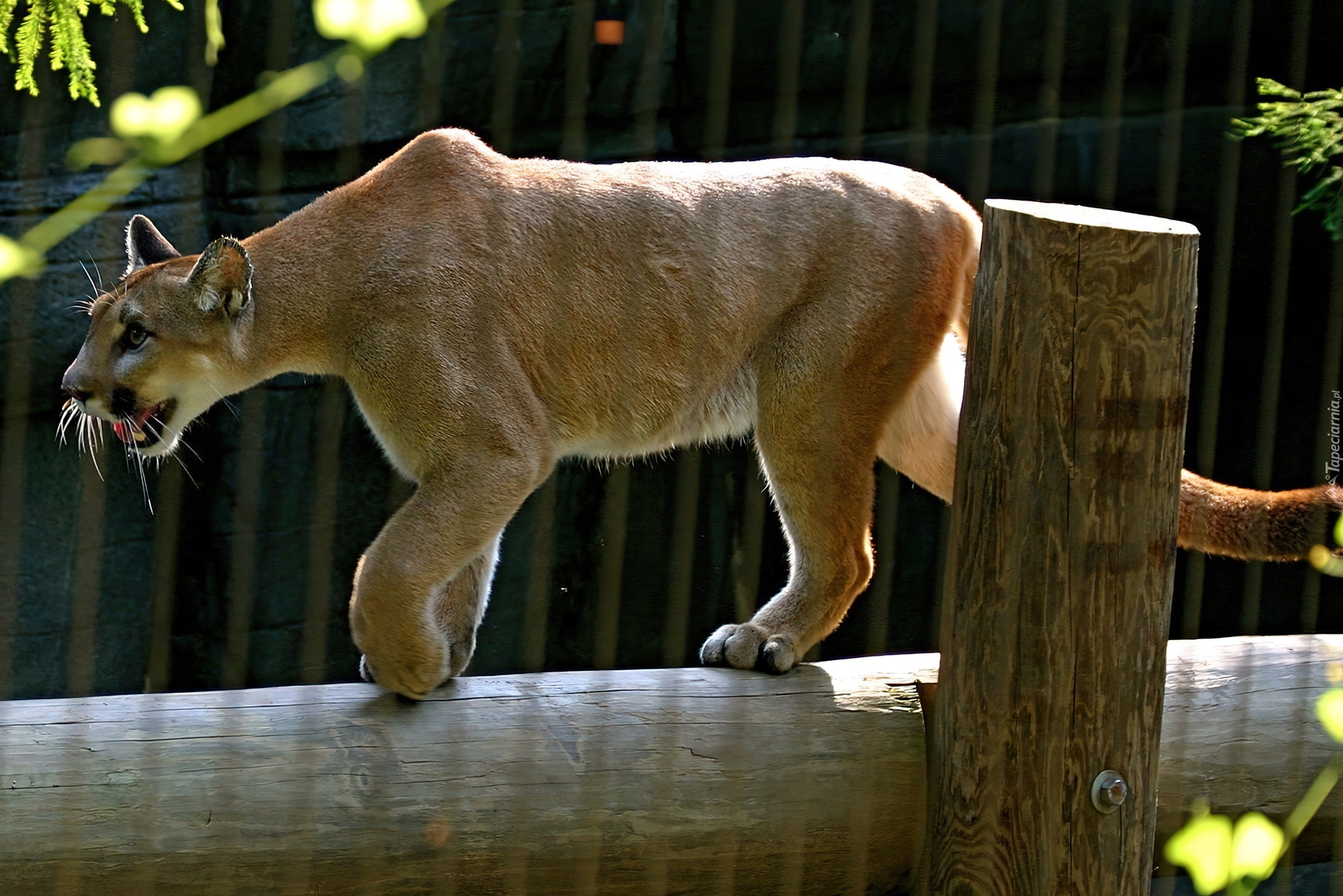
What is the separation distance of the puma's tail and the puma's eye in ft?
7.90

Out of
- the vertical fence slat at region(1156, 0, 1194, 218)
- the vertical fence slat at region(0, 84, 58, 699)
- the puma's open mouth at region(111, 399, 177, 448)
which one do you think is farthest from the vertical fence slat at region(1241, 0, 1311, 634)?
the vertical fence slat at region(0, 84, 58, 699)

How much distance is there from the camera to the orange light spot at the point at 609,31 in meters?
6.67

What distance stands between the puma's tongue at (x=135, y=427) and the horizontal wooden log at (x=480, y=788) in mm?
765

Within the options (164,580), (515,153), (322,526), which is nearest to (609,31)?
(515,153)

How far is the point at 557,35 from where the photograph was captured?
662 centimetres

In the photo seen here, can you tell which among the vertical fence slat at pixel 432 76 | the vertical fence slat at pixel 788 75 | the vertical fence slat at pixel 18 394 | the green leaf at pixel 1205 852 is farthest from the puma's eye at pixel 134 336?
the vertical fence slat at pixel 788 75

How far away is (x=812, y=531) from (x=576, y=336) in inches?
31.1

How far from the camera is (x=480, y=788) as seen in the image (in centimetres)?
264

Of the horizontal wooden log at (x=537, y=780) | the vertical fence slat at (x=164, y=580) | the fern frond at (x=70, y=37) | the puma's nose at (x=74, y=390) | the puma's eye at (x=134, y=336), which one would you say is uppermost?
the fern frond at (x=70, y=37)

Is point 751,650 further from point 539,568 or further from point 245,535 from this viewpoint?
point 245,535

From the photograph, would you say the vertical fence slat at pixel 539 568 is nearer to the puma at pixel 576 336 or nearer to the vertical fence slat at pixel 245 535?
the vertical fence slat at pixel 245 535

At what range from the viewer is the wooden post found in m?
2.55

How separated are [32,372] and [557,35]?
9.80 feet

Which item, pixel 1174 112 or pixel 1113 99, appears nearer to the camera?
pixel 1174 112
